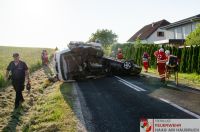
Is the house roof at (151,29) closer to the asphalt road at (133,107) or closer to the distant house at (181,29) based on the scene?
the distant house at (181,29)

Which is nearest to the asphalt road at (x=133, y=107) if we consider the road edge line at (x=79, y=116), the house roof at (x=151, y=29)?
the road edge line at (x=79, y=116)

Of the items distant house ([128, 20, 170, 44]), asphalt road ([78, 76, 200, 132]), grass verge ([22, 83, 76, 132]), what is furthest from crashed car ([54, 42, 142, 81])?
distant house ([128, 20, 170, 44])

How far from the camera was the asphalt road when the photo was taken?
8.88 m

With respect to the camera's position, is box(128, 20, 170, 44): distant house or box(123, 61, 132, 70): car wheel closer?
box(123, 61, 132, 70): car wheel

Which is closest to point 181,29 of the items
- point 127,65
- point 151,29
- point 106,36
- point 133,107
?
point 151,29

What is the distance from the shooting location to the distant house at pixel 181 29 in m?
41.7

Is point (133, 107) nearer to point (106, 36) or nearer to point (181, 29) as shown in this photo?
point (181, 29)

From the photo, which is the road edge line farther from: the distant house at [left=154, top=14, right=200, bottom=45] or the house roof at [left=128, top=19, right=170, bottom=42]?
the house roof at [left=128, top=19, right=170, bottom=42]

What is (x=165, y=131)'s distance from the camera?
5.82 meters

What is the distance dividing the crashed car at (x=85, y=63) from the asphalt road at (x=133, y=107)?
6.53 metres

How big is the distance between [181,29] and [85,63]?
28187mm

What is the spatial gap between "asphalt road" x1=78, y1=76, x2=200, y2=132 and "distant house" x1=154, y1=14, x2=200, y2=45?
89.9 feet

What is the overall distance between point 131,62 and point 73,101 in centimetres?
1114

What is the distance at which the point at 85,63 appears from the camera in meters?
22.5
